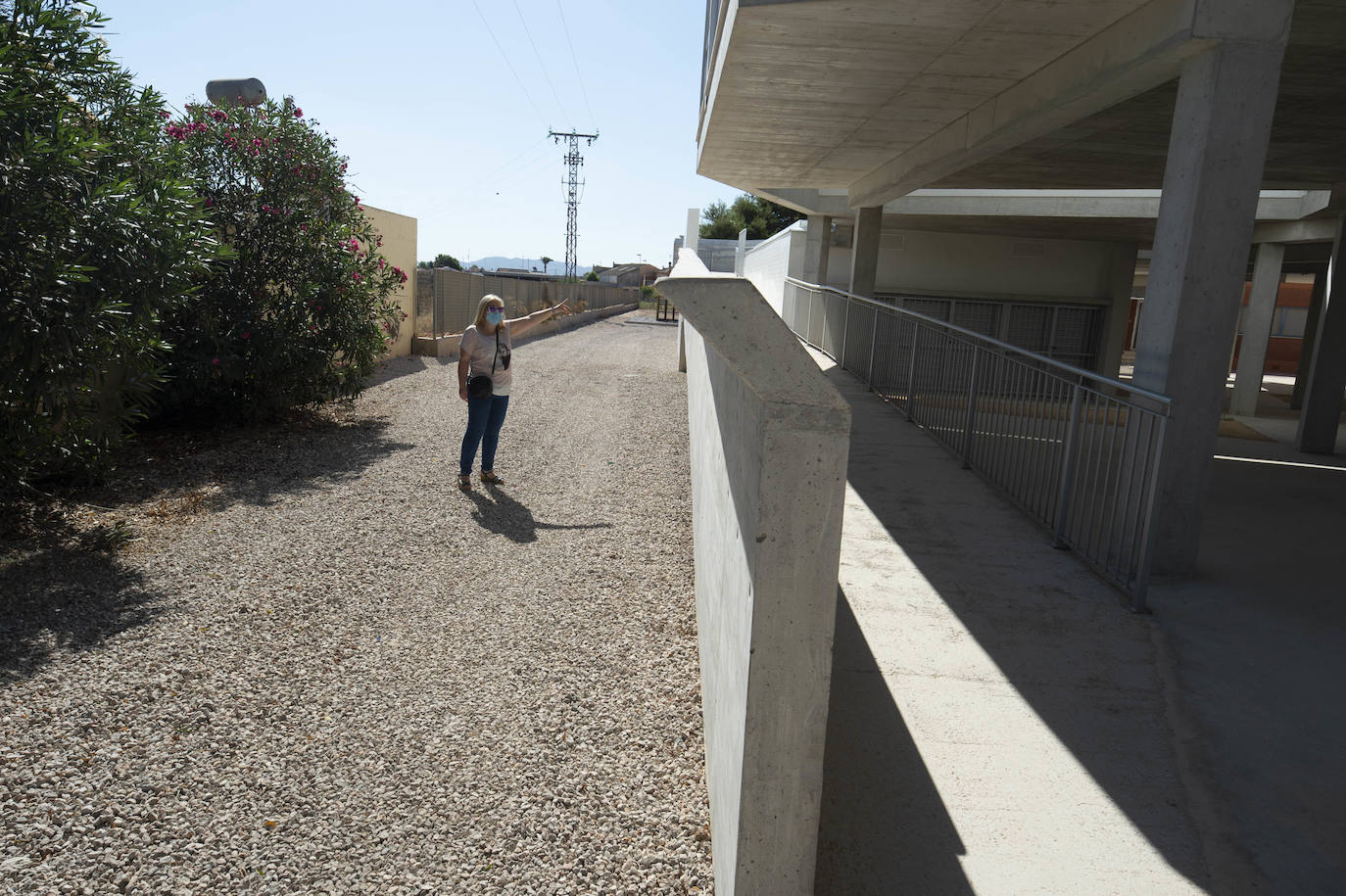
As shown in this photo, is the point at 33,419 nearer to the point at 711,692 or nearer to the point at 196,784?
the point at 196,784

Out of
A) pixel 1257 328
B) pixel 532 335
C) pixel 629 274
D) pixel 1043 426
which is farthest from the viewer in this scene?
pixel 629 274

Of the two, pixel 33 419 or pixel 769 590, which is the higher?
pixel 769 590

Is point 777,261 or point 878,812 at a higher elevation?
point 777,261

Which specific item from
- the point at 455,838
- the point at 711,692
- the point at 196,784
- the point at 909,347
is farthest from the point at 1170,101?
the point at 196,784

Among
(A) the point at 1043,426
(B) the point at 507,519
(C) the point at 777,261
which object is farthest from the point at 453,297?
(A) the point at 1043,426

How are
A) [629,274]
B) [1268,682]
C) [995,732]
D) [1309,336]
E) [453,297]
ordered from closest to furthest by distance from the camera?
[995,732], [1268,682], [1309,336], [453,297], [629,274]

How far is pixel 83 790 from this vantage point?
3326 millimetres

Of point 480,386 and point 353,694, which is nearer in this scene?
point 353,694

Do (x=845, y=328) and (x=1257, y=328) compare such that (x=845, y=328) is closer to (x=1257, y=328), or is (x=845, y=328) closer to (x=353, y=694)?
(x=1257, y=328)

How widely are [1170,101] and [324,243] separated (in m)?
8.96

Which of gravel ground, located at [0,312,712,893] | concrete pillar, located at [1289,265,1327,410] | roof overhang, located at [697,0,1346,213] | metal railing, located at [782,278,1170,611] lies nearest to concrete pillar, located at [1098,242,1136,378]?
concrete pillar, located at [1289,265,1327,410]

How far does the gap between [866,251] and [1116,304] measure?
748cm

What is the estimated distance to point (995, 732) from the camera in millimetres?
3527

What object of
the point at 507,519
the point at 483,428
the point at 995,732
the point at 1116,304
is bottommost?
the point at 507,519
